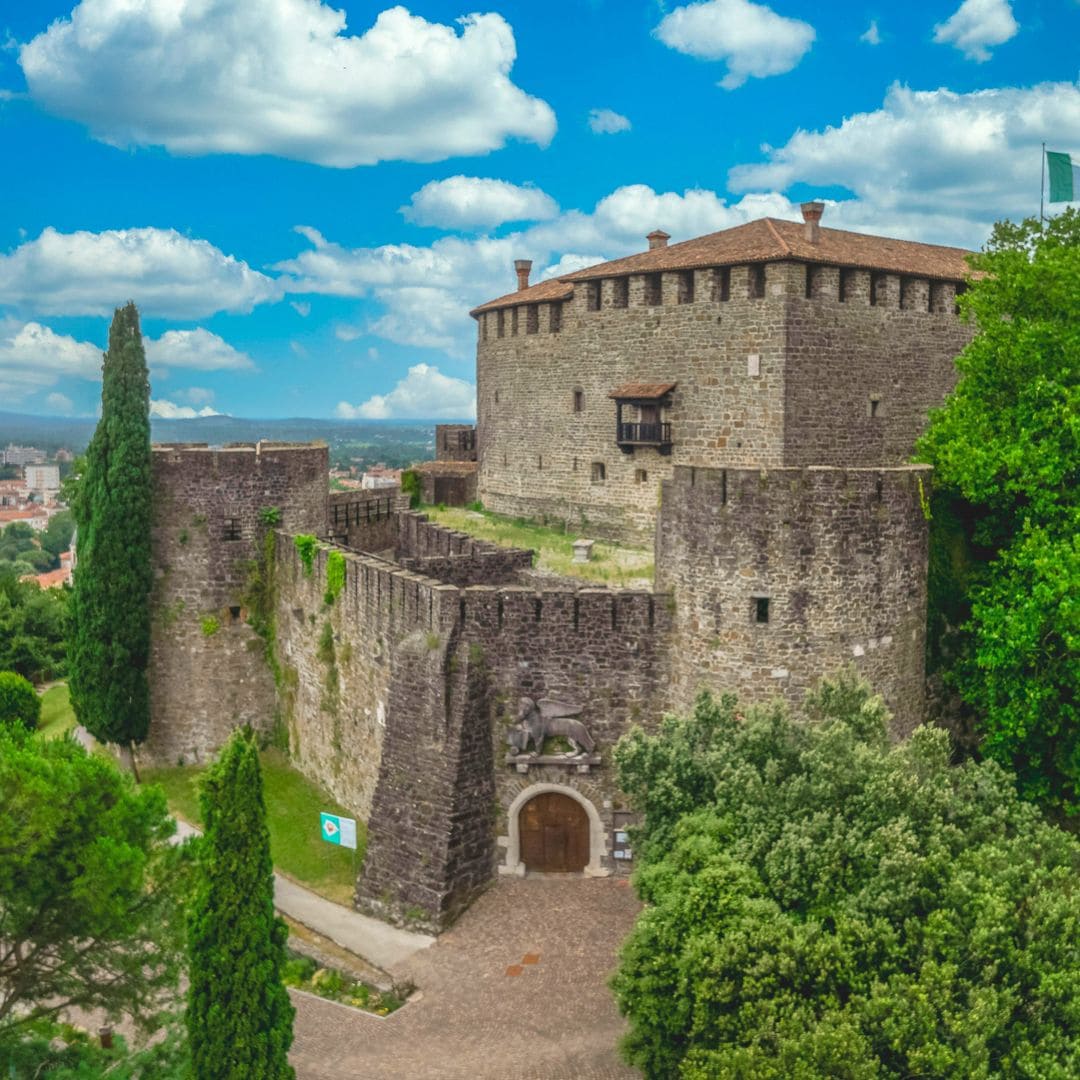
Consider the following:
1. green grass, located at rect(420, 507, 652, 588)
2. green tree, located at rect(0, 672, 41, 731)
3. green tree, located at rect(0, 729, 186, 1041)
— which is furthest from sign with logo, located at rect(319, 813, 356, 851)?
green tree, located at rect(0, 672, 41, 731)

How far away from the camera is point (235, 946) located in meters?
14.7

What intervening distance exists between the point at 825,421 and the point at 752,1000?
21176 millimetres

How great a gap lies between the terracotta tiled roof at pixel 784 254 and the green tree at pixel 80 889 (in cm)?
2338

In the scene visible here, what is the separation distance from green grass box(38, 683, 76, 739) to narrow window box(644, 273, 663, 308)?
2166 cm

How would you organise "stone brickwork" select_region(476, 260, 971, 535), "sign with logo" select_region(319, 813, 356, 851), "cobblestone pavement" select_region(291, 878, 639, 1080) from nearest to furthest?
"cobblestone pavement" select_region(291, 878, 639, 1080) → "sign with logo" select_region(319, 813, 356, 851) → "stone brickwork" select_region(476, 260, 971, 535)

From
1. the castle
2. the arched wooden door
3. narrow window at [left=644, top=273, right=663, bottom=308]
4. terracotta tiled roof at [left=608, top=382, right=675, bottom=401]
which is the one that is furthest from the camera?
narrow window at [left=644, top=273, right=663, bottom=308]

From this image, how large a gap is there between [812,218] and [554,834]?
2012 cm

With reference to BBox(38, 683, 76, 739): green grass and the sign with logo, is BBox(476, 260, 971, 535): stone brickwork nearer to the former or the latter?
the sign with logo

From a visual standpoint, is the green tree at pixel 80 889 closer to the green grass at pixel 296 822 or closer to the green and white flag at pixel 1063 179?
the green grass at pixel 296 822

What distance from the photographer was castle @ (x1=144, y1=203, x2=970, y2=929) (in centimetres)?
1984

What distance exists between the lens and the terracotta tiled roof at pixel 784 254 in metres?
31.7

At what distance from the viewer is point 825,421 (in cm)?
3241

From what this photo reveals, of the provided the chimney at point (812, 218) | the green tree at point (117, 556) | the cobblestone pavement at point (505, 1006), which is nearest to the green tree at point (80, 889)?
the cobblestone pavement at point (505, 1006)

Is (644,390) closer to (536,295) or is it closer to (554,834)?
(536,295)
